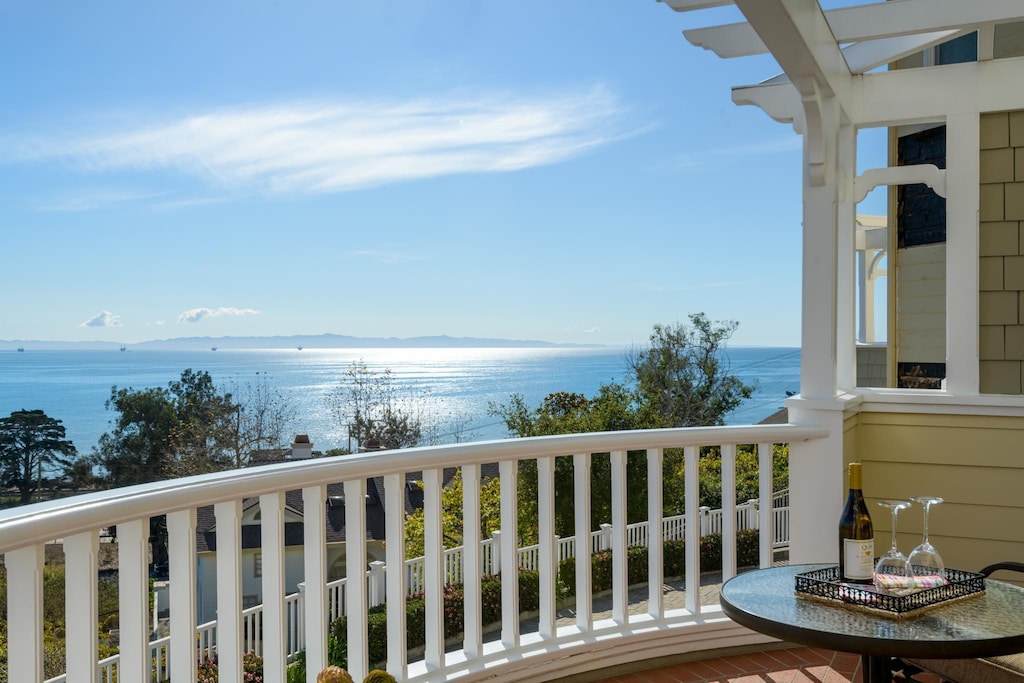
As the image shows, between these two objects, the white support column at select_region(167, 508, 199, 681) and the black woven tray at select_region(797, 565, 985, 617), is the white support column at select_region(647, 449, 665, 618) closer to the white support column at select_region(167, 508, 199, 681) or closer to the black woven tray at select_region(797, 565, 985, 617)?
the black woven tray at select_region(797, 565, 985, 617)

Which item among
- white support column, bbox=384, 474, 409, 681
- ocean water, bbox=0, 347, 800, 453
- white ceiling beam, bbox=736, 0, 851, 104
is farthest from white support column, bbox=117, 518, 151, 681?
ocean water, bbox=0, 347, 800, 453

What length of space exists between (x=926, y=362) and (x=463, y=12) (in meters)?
43.2

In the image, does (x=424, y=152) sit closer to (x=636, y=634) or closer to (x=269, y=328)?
(x=269, y=328)

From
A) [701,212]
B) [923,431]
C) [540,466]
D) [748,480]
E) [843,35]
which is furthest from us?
[701,212]

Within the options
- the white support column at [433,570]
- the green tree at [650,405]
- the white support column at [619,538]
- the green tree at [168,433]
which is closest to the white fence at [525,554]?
the green tree at [650,405]

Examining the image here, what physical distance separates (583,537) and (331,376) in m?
29.2

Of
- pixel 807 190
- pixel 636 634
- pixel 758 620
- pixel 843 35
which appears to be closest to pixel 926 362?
pixel 807 190

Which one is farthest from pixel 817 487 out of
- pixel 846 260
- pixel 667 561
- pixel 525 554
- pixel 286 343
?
pixel 286 343

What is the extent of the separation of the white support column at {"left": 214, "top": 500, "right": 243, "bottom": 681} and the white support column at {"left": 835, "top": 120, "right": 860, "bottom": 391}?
270 cm

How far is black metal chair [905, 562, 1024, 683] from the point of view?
208 cm

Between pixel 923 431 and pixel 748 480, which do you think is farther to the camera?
pixel 748 480

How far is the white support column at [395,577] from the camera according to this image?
7.91 ft

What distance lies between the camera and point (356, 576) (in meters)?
2.31

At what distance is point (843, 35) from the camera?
3.29 meters
